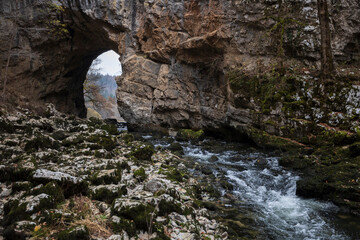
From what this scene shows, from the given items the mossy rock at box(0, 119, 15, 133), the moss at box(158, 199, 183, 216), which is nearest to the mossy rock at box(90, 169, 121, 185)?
the moss at box(158, 199, 183, 216)

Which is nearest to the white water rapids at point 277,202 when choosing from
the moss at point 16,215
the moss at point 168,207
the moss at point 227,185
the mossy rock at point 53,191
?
the moss at point 227,185

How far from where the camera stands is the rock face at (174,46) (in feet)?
40.9

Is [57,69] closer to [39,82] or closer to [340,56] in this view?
[39,82]

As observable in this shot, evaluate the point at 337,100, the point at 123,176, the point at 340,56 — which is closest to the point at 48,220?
the point at 123,176

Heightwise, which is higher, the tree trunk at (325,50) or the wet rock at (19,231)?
the tree trunk at (325,50)

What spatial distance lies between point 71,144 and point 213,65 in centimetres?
1105

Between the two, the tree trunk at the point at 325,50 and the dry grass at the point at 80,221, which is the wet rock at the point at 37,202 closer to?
the dry grass at the point at 80,221

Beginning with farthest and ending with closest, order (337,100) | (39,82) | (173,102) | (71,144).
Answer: (39,82), (173,102), (337,100), (71,144)

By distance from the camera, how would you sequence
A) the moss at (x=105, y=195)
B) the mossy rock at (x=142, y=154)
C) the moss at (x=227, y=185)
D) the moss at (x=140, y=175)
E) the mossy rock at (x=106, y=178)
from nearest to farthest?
the moss at (x=105, y=195), the mossy rock at (x=106, y=178), the moss at (x=140, y=175), the moss at (x=227, y=185), the mossy rock at (x=142, y=154)

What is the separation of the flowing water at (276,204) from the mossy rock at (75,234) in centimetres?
340

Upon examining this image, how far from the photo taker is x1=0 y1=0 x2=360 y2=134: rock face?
1246cm

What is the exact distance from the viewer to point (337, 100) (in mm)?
10281

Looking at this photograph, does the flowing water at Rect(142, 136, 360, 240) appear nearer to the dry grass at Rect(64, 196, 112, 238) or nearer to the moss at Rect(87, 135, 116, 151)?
the dry grass at Rect(64, 196, 112, 238)

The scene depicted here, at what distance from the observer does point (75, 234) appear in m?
2.91
